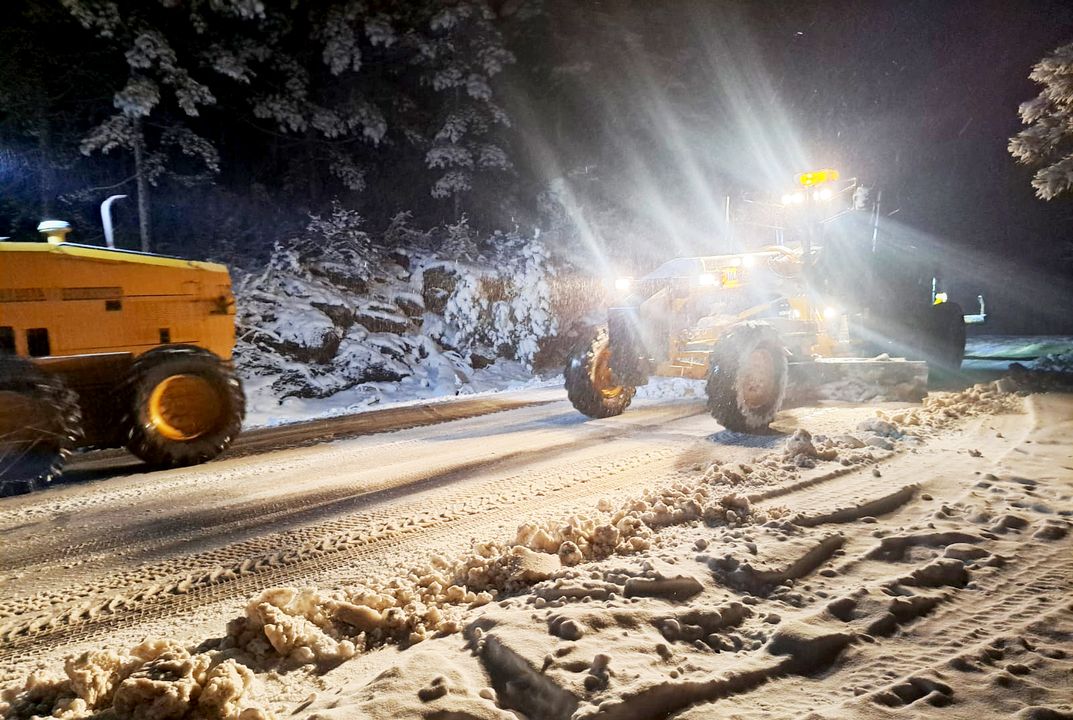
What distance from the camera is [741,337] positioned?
6520mm

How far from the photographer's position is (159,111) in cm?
1291

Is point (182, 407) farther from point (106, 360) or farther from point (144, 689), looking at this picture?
point (144, 689)

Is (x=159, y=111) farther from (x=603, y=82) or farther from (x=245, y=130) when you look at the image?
(x=603, y=82)

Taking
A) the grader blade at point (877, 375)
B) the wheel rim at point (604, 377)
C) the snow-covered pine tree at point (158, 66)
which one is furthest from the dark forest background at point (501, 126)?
the wheel rim at point (604, 377)

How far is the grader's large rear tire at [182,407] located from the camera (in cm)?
615

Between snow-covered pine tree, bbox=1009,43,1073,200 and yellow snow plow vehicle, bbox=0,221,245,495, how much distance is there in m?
11.5

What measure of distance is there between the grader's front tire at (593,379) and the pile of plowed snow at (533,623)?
3875mm

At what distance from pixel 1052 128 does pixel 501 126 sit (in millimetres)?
12448

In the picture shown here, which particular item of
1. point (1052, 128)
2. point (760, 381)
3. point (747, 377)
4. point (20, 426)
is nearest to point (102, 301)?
point (20, 426)

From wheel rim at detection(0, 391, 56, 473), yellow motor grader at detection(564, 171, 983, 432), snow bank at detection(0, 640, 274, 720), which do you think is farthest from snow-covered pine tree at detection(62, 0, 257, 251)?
snow bank at detection(0, 640, 274, 720)

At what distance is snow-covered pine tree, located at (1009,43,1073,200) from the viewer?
8.20m

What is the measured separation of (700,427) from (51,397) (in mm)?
6738

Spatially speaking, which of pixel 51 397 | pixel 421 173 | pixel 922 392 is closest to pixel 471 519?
pixel 51 397

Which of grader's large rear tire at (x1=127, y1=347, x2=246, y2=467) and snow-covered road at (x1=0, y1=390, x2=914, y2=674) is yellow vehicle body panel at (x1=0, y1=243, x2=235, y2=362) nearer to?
grader's large rear tire at (x1=127, y1=347, x2=246, y2=467)
